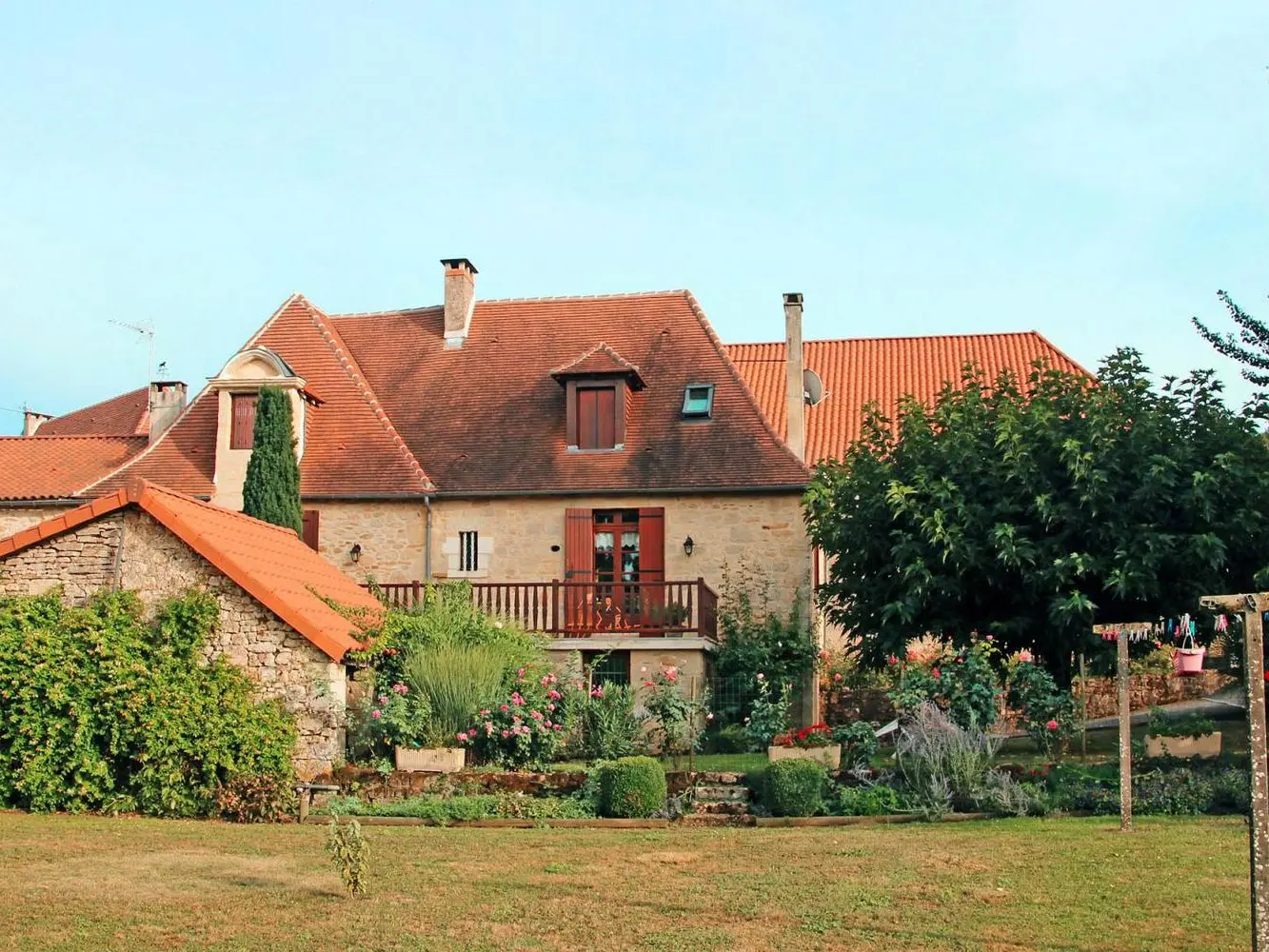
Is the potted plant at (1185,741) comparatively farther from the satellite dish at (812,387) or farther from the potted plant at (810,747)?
the satellite dish at (812,387)

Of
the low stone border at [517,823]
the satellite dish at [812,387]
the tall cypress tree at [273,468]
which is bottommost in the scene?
the low stone border at [517,823]

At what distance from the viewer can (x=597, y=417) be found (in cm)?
2331

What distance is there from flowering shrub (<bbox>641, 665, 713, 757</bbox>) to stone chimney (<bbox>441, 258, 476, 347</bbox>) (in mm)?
10407

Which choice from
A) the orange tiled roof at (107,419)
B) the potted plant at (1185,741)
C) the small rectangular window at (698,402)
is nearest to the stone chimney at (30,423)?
the orange tiled roof at (107,419)

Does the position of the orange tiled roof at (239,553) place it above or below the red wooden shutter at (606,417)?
below

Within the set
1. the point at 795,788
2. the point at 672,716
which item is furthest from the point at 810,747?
the point at 672,716

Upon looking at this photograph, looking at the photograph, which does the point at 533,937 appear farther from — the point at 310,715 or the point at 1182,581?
the point at 1182,581

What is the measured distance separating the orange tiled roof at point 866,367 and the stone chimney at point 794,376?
4.78 meters

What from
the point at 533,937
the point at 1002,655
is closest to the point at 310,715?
the point at 533,937

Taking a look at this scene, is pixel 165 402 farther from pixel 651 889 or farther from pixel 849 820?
pixel 651 889

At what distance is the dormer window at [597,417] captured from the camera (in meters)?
23.2

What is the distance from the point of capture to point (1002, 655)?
17.8 metres

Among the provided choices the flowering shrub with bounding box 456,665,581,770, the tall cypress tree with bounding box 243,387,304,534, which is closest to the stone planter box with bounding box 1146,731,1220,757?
the flowering shrub with bounding box 456,665,581,770

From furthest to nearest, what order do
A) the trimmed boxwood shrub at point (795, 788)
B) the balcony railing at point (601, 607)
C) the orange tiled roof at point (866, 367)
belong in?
the orange tiled roof at point (866, 367), the balcony railing at point (601, 607), the trimmed boxwood shrub at point (795, 788)
